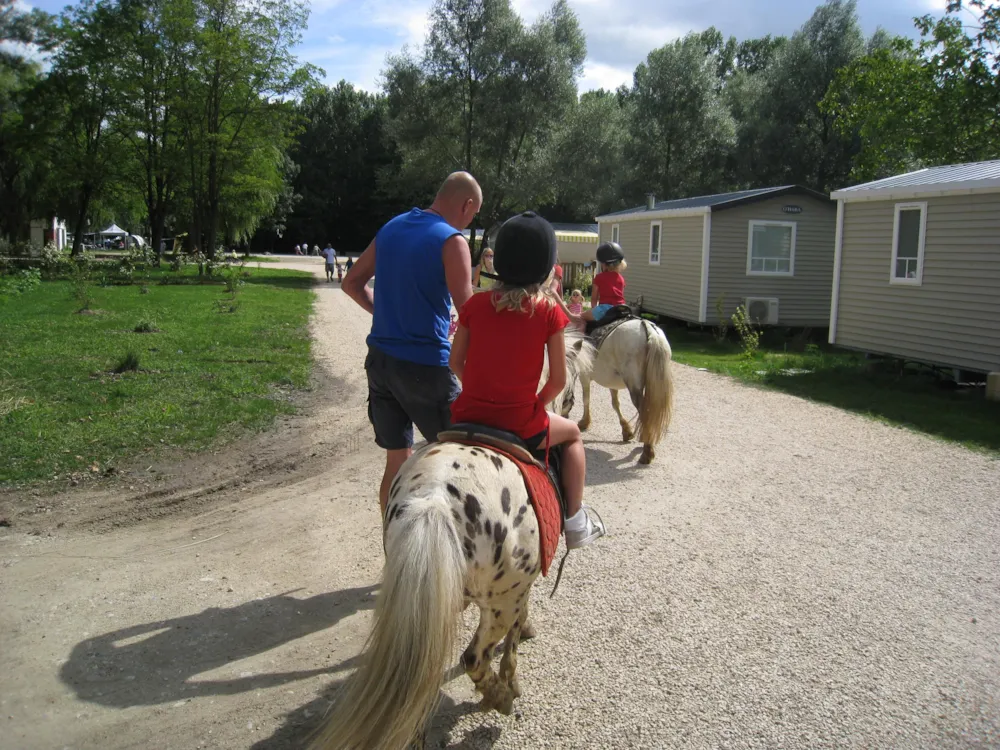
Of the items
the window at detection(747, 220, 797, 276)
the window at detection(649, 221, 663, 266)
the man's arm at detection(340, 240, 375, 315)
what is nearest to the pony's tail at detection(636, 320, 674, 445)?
the man's arm at detection(340, 240, 375, 315)

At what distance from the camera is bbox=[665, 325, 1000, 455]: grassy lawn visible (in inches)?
359

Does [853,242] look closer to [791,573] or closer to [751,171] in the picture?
[791,573]

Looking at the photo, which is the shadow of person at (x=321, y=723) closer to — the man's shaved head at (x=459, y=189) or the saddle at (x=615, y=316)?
the man's shaved head at (x=459, y=189)

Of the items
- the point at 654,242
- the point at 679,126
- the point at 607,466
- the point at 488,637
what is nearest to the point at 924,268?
the point at 607,466

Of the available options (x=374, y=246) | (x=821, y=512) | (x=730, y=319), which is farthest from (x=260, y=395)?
(x=730, y=319)

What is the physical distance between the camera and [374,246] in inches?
150

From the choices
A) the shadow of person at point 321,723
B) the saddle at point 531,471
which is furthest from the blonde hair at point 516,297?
the shadow of person at point 321,723

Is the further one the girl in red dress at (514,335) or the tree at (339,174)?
the tree at (339,174)

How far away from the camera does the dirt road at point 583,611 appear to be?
3006 millimetres

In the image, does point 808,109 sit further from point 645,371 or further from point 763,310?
point 645,371

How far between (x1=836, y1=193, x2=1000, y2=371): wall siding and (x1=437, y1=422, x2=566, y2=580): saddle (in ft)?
35.5

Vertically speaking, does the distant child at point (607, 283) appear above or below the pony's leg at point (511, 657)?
above

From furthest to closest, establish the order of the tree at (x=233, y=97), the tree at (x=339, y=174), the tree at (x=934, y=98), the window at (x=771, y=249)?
the tree at (x=339, y=174) < the tree at (x=233, y=97) < the tree at (x=934, y=98) < the window at (x=771, y=249)

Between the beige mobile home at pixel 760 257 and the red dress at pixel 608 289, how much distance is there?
10339mm
